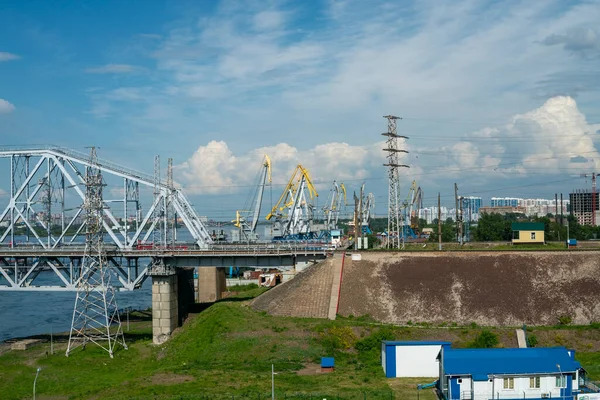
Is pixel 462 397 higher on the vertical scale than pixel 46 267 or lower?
lower

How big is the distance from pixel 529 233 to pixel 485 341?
122 ft

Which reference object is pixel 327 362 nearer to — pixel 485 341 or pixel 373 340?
pixel 373 340

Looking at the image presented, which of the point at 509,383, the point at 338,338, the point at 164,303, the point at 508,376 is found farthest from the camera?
the point at 164,303

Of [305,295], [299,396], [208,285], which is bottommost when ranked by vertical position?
[299,396]

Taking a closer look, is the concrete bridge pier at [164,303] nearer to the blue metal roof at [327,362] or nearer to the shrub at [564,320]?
the blue metal roof at [327,362]

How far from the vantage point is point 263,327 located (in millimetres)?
56812

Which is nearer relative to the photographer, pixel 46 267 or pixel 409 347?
pixel 409 347

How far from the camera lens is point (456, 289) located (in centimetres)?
6006

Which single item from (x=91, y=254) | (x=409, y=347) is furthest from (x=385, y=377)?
(x=91, y=254)

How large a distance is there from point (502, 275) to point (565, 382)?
70.2ft

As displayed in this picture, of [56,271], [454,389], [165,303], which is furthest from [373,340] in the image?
[56,271]

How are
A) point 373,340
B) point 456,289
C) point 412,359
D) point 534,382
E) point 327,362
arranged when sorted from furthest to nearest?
point 456,289
point 373,340
point 327,362
point 412,359
point 534,382

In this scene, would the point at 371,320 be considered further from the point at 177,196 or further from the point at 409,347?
the point at 177,196

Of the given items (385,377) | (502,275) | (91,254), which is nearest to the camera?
(385,377)
